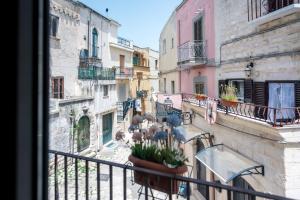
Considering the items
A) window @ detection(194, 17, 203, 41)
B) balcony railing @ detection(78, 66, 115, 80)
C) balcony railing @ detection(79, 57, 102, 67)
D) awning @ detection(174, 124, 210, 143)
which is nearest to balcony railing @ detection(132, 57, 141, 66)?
balcony railing @ detection(78, 66, 115, 80)

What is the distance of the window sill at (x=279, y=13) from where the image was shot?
142 inches

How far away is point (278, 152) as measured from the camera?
11.7ft

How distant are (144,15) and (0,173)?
151cm

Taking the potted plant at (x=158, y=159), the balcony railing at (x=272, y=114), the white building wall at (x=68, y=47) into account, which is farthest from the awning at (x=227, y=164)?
the white building wall at (x=68, y=47)

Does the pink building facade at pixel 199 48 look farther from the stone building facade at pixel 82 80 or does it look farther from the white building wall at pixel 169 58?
the stone building facade at pixel 82 80

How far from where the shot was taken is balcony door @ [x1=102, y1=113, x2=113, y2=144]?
1119 centimetres

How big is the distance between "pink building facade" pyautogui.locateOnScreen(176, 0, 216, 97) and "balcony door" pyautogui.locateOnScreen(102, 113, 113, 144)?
12.5ft

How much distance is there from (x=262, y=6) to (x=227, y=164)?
8.24 feet

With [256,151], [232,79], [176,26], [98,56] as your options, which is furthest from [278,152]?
[98,56]

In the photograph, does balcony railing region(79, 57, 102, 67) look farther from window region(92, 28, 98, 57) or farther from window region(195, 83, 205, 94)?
window region(195, 83, 205, 94)

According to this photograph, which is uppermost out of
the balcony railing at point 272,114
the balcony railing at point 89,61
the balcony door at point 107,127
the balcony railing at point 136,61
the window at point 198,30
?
the balcony railing at point 136,61

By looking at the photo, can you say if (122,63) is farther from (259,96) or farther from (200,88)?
(259,96)

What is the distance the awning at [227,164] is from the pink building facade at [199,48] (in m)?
2.15

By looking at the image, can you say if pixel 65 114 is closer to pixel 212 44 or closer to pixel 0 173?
pixel 212 44
